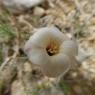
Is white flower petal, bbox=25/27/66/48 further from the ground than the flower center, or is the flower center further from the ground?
white flower petal, bbox=25/27/66/48

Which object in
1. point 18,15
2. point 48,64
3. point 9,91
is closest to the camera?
point 48,64

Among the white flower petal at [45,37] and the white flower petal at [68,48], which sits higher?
the white flower petal at [45,37]

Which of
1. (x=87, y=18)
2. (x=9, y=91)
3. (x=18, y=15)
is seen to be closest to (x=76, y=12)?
(x=87, y=18)

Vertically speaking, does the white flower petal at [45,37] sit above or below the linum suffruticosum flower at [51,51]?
above

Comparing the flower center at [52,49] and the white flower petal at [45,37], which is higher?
the white flower petal at [45,37]

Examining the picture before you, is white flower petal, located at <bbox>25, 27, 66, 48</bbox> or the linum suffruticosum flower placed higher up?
Result: white flower petal, located at <bbox>25, 27, 66, 48</bbox>

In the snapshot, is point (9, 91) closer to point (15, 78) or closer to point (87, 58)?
point (15, 78)
